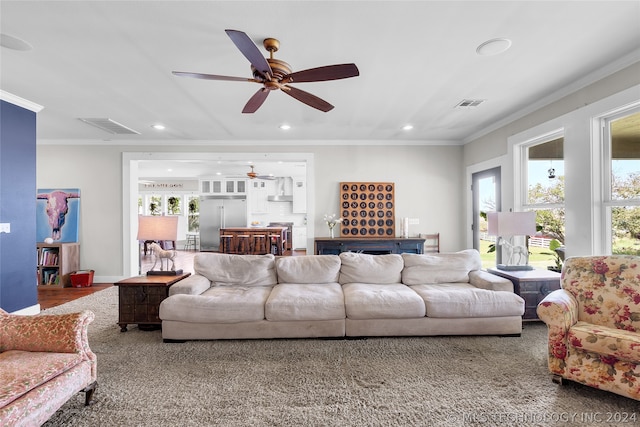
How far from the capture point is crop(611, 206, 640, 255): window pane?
106 inches

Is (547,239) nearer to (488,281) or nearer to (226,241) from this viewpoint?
(488,281)

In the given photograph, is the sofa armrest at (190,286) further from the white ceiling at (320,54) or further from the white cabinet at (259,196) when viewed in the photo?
the white cabinet at (259,196)

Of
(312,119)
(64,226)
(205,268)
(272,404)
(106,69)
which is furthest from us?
(64,226)

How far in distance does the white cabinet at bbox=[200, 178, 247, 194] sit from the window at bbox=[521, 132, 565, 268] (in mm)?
7568

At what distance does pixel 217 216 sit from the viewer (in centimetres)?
946

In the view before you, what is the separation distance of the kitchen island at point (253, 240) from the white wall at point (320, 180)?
2.16m

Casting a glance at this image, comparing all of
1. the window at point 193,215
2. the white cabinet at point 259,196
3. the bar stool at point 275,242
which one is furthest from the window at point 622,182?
the window at point 193,215

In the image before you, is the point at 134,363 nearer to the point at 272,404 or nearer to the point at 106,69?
the point at 272,404

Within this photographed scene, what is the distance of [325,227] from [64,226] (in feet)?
15.1

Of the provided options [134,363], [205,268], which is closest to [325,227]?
[205,268]

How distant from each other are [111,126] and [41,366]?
12.9 ft

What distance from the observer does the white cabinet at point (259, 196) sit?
31.9 feet

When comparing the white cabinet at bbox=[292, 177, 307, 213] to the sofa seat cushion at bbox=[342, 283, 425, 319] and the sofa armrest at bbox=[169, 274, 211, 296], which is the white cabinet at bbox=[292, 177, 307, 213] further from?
the sofa seat cushion at bbox=[342, 283, 425, 319]

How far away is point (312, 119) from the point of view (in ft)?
13.9
